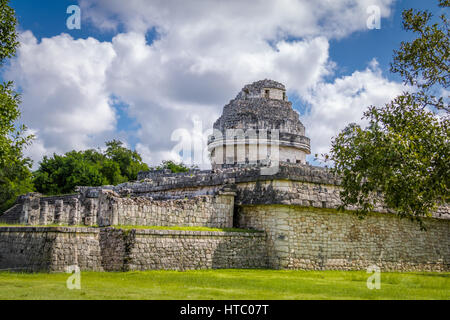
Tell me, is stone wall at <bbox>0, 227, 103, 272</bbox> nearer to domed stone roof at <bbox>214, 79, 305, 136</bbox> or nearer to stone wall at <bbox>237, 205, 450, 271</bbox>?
stone wall at <bbox>237, 205, 450, 271</bbox>

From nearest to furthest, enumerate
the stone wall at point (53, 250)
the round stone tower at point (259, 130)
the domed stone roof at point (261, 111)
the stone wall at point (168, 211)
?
the stone wall at point (53, 250) < the stone wall at point (168, 211) < the round stone tower at point (259, 130) < the domed stone roof at point (261, 111)

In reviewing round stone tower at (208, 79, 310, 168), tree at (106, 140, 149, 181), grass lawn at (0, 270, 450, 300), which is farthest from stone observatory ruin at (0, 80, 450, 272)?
tree at (106, 140, 149, 181)

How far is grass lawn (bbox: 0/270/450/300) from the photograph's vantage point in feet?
27.5

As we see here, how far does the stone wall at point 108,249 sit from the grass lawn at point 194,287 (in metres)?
0.56

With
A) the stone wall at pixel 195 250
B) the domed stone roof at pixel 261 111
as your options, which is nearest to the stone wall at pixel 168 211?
the stone wall at pixel 195 250

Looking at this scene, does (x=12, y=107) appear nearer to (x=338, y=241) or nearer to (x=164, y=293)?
(x=164, y=293)

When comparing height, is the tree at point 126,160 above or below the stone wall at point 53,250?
above

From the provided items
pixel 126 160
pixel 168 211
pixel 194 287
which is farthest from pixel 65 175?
pixel 194 287

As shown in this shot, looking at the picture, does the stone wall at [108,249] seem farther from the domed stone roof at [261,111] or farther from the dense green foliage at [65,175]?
the dense green foliage at [65,175]

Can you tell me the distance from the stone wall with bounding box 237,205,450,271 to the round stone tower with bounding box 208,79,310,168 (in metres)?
9.31

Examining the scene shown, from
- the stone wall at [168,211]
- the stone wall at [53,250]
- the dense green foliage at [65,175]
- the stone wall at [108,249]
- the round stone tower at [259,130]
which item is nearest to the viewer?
the stone wall at [53,250]

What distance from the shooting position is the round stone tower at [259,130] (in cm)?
2672

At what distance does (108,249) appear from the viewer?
12953 millimetres

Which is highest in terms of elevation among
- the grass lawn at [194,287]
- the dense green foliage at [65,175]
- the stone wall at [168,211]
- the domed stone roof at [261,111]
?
the domed stone roof at [261,111]
